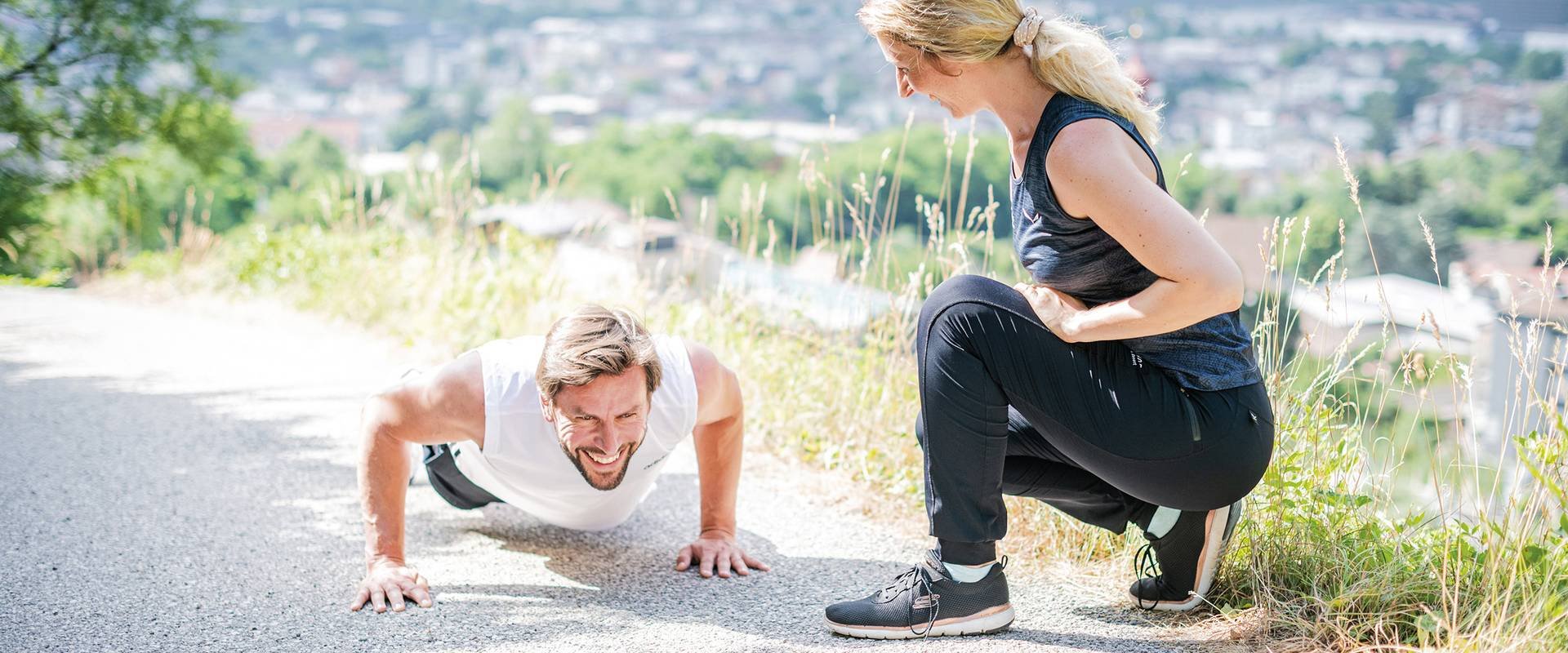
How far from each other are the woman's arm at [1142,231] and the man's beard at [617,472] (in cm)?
94

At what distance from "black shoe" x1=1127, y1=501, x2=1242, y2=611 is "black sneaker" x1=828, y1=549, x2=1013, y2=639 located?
31 cm

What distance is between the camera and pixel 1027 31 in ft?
6.20

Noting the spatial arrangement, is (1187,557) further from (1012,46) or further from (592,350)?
(592,350)

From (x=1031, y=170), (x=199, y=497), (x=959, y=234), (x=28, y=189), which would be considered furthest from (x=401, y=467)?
(x=28, y=189)

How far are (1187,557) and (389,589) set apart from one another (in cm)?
154

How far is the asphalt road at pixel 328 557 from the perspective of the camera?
2.10 meters

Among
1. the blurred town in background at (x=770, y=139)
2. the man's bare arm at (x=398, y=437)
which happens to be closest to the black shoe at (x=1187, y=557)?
the blurred town in background at (x=770, y=139)

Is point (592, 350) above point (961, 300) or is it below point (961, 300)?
below

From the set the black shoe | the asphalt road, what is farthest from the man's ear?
the black shoe

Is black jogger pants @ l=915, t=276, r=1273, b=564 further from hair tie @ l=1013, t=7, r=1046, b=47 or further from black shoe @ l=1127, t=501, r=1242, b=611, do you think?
hair tie @ l=1013, t=7, r=1046, b=47

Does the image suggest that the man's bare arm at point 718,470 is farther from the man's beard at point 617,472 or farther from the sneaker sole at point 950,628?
the sneaker sole at point 950,628

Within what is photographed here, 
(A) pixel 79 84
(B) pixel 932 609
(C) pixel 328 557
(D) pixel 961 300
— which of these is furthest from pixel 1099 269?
(A) pixel 79 84

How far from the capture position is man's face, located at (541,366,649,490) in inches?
82.9

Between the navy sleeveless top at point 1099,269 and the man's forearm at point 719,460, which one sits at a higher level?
the navy sleeveless top at point 1099,269
